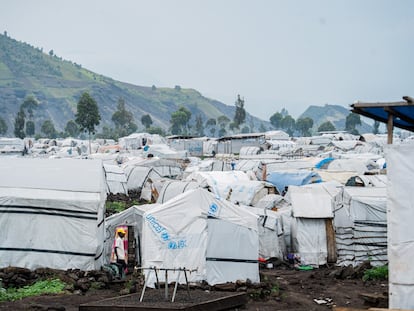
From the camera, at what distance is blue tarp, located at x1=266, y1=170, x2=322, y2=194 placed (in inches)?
1115

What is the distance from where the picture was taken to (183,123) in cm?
13338

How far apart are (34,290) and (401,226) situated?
8.04m

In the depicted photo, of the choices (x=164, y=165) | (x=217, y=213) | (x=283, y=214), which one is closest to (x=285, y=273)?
(x=283, y=214)

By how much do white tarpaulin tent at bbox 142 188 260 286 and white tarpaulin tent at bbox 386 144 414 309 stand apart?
20.2ft

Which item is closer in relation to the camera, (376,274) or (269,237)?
(376,274)

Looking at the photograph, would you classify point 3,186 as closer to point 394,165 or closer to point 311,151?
point 394,165

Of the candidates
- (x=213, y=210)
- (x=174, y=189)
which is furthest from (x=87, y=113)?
(x=213, y=210)

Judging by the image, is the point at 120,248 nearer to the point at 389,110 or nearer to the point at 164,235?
the point at 164,235

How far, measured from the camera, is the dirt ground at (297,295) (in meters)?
11.5

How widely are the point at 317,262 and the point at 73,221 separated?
7.59 metres

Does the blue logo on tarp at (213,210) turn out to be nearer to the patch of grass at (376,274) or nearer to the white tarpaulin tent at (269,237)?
the patch of grass at (376,274)

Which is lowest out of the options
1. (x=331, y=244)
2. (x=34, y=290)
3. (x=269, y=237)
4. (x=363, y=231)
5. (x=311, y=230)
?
(x=34, y=290)

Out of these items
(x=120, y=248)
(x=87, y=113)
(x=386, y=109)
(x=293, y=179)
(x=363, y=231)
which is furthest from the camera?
(x=87, y=113)

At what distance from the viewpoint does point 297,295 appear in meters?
13.7
